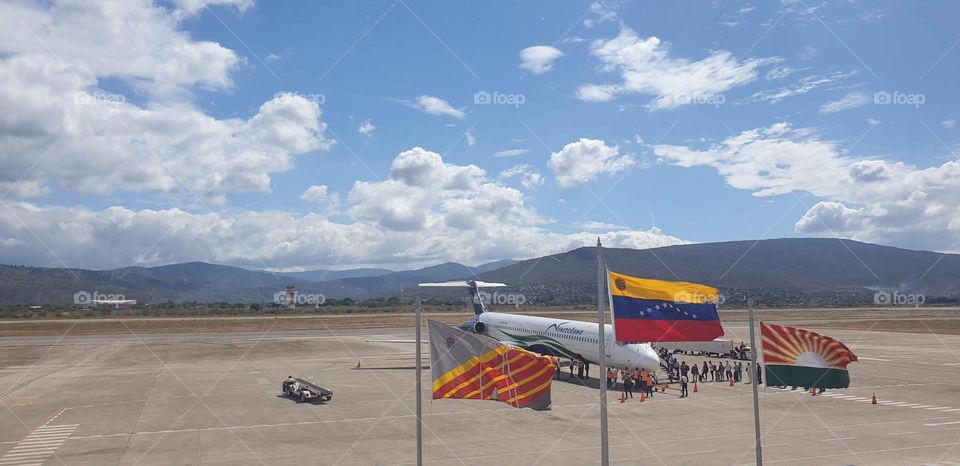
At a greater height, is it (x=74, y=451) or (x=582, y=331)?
(x=582, y=331)

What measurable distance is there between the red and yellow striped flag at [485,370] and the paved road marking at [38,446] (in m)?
17.3

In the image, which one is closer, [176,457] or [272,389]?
[176,457]

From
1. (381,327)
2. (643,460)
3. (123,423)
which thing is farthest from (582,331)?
(381,327)

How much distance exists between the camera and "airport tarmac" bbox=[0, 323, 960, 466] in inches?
991

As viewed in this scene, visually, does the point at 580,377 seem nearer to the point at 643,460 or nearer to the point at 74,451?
the point at 643,460

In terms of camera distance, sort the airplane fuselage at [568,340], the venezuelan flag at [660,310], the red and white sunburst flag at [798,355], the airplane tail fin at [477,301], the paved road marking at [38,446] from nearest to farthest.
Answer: the venezuelan flag at [660,310], the red and white sunburst flag at [798,355], the paved road marking at [38,446], the airplane fuselage at [568,340], the airplane tail fin at [477,301]

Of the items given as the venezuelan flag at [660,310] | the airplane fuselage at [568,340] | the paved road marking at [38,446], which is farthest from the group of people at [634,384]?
the paved road marking at [38,446]

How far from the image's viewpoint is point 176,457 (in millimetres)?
24781

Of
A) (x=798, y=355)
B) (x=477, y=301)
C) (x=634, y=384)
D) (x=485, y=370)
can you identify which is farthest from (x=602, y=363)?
(x=477, y=301)

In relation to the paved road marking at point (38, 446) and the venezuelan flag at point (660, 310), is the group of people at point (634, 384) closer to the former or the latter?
the venezuelan flag at point (660, 310)

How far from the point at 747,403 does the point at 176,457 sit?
29.3m

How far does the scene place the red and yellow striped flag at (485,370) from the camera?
16.9 m

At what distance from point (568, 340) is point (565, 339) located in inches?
19.5

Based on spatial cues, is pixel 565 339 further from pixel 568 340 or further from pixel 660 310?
pixel 660 310
